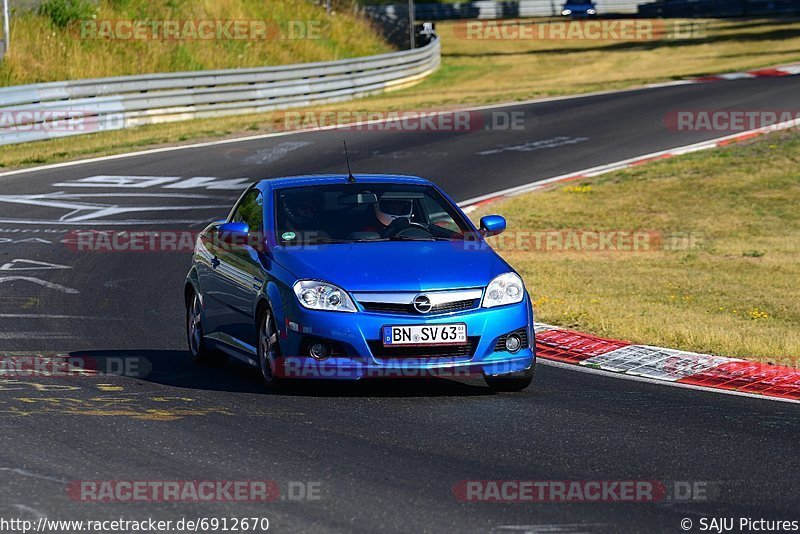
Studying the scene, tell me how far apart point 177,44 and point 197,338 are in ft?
90.8

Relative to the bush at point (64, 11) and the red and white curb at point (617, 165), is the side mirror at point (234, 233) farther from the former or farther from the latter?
the bush at point (64, 11)

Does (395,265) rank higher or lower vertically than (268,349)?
higher

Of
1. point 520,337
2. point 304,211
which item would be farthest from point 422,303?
point 304,211

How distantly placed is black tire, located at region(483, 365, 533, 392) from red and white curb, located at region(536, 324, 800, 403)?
122 cm

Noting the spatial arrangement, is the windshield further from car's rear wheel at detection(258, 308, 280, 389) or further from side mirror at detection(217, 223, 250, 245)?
car's rear wheel at detection(258, 308, 280, 389)

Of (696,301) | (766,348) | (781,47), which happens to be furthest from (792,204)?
(781,47)

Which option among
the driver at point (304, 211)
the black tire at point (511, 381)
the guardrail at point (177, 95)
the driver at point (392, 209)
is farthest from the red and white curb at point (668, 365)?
the guardrail at point (177, 95)

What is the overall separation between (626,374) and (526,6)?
223ft

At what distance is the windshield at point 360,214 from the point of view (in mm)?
9984

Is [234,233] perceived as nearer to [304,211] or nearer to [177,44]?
[304,211]

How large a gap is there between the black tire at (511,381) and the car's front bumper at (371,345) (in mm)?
149

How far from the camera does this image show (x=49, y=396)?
907cm

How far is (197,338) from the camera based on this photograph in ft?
36.0

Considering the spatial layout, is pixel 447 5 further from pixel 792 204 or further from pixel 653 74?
pixel 792 204
